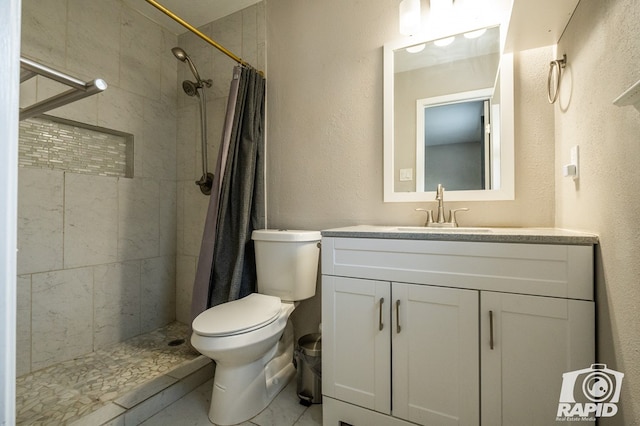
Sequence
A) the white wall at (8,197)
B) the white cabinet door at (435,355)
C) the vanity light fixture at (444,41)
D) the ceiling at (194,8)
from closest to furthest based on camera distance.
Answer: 1. the white wall at (8,197)
2. the white cabinet door at (435,355)
3. the vanity light fixture at (444,41)
4. the ceiling at (194,8)

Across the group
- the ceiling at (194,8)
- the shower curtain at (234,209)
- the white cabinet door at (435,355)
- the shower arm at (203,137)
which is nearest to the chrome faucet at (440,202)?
the white cabinet door at (435,355)

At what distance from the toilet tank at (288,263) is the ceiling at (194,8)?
174 cm

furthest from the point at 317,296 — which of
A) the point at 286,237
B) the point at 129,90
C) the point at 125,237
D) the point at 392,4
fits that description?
the point at 129,90

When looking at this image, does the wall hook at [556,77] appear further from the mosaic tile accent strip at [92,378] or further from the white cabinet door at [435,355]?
the mosaic tile accent strip at [92,378]

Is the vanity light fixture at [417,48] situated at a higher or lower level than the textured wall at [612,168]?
higher

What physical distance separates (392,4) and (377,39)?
0.65ft

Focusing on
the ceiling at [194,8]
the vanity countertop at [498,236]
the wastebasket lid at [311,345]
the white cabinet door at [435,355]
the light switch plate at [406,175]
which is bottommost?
the wastebasket lid at [311,345]

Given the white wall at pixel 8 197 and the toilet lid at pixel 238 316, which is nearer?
the white wall at pixel 8 197

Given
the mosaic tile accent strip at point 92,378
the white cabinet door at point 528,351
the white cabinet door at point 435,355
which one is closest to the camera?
the white cabinet door at point 528,351

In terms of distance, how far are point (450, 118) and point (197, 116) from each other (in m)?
1.94

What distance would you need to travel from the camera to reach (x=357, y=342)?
121cm

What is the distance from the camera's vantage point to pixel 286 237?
1.58m

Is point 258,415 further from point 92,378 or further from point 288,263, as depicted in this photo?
point 92,378

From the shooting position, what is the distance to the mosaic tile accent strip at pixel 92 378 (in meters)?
1.26
